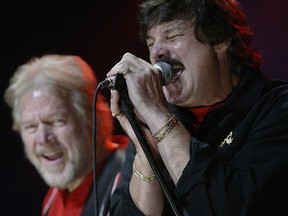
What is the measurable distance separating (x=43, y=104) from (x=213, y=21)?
1.16 metres

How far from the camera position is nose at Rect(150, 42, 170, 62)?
1.88 m

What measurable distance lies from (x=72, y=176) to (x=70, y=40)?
33.6 inches

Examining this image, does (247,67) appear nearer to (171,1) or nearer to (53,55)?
(171,1)

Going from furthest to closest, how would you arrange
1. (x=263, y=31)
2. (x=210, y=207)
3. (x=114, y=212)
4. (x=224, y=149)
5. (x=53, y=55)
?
(x=53, y=55) → (x=263, y=31) → (x=114, y=212) → (x=224, y=149) → (x=210, y=207)

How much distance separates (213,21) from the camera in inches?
78.5

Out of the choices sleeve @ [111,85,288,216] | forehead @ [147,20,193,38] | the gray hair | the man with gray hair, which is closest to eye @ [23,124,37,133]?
the man with gray hair

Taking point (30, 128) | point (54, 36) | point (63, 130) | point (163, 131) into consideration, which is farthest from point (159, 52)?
point (54, 36)

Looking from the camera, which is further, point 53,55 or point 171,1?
point 53,55

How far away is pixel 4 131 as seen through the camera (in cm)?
329

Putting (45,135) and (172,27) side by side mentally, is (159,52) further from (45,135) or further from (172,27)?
(45,135)

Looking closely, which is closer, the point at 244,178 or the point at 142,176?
the point at 244,178

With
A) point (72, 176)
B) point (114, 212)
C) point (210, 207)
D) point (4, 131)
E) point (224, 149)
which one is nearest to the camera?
point (210, 207)

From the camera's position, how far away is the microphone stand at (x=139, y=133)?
1.48 meters

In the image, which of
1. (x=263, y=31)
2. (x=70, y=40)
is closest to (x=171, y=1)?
(x=263, y=31)
